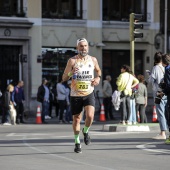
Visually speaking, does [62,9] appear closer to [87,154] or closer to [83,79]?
[83,79]

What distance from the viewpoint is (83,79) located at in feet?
42.8

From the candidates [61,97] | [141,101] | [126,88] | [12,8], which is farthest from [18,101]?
[12,8]

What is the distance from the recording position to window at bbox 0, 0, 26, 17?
117ft

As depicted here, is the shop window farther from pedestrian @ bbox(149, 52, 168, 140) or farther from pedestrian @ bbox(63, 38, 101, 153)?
pedestrian @ bbox(63, 38, 101, 153)

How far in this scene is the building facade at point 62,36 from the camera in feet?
118

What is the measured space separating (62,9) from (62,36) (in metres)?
1.42

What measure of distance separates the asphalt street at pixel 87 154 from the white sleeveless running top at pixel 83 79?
1.11 meters

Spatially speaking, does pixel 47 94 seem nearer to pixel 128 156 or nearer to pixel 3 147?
pixel 3 147

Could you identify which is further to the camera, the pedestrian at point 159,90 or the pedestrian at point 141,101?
the pedestrian at point 141,101

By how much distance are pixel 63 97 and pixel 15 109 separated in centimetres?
192

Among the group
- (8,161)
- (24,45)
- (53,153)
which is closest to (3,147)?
(53,153)

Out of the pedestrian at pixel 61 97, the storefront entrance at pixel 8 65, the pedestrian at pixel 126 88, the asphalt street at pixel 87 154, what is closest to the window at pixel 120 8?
the storefront entrance at pixel 8 65

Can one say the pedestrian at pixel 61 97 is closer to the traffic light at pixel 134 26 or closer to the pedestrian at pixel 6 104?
the pedestrian at pixel 6 104

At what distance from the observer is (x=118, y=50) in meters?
38.9
